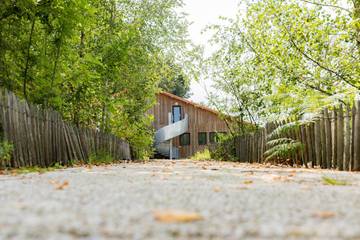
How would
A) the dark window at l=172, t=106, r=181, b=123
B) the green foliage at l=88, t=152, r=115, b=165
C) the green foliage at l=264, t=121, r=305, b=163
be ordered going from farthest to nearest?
the dark window at l=172, t=106, r=181, b=123
the green foliage at l=88, t=152, r=115, b=165
the green foliage at l=264, t=121, r=305, b=163

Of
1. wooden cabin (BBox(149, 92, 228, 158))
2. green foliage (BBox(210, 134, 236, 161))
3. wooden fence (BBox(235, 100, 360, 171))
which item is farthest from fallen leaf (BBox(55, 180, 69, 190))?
wooden cabin (BBox(149, 92, 228, 158))

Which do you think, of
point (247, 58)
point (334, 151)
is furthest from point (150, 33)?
point (334, 151)

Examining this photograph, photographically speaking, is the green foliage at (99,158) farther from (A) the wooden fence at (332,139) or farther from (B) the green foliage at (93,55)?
(A) the wooden fence at (332,139)

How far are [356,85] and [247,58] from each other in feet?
22.9

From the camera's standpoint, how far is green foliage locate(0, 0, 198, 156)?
9.30m

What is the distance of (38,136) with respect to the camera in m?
9.16

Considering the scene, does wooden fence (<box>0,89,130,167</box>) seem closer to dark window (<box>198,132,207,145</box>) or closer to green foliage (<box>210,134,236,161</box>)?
green foliage (<box>210,134,236,161</box>)

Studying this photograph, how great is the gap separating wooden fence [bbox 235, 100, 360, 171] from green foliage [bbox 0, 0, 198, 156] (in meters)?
5.38

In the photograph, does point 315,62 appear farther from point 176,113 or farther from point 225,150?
point 176,113

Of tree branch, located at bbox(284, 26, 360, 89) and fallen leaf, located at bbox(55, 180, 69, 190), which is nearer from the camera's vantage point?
fallen leaf, located at bbox(55, 180, 69, 190)

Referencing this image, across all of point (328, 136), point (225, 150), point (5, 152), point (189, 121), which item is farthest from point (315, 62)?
point (189, 121)

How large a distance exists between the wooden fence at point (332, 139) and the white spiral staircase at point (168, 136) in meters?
23.7

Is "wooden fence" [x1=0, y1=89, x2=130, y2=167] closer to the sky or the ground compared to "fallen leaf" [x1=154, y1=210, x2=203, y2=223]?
closer to the sky

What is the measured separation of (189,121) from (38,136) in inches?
1251
